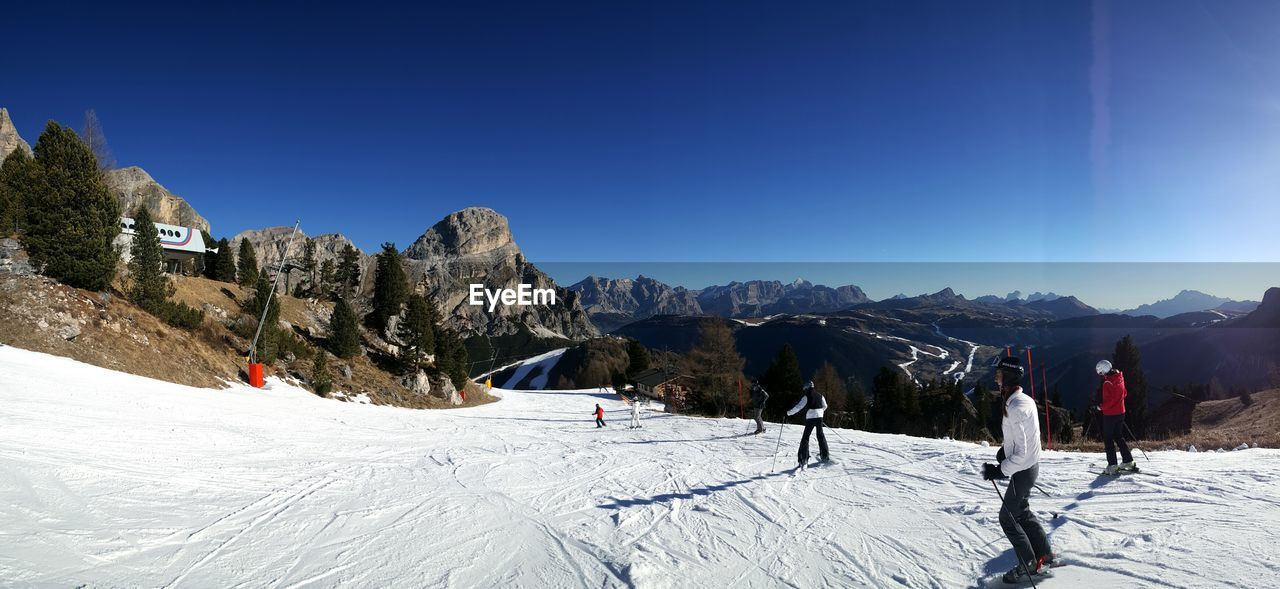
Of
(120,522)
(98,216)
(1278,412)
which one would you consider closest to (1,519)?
(120,522)

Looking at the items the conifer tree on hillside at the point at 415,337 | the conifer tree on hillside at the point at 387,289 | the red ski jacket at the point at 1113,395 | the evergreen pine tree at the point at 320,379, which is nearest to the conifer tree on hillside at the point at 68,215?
the evergreen pine tree at the point at 320,379

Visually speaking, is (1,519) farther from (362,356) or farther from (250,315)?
(362,356)

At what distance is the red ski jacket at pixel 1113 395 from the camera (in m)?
8.66

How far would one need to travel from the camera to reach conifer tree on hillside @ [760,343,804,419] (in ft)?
145

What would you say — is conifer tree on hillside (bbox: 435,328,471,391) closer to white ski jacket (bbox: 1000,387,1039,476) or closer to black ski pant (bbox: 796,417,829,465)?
black ski pant (bbox: 796,417,829,465)

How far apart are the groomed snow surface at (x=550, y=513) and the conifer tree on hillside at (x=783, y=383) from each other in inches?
1280

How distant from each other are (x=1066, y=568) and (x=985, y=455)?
235 inches

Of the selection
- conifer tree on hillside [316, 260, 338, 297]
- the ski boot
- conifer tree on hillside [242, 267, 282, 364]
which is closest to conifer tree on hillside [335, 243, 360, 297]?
conifer tree on hillside [316, 260, 338, 297]

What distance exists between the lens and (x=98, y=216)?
18969 millimetres

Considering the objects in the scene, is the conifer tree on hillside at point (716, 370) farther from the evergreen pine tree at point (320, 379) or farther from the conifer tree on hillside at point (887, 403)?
the conifer tree on hillside at point (887, 403)

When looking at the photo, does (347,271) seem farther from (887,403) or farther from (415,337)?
(887,403)

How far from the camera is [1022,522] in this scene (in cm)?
519

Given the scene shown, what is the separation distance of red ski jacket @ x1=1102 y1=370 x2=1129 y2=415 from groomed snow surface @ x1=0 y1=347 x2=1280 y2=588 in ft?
3.71

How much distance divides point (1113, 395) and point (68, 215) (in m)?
31.5
